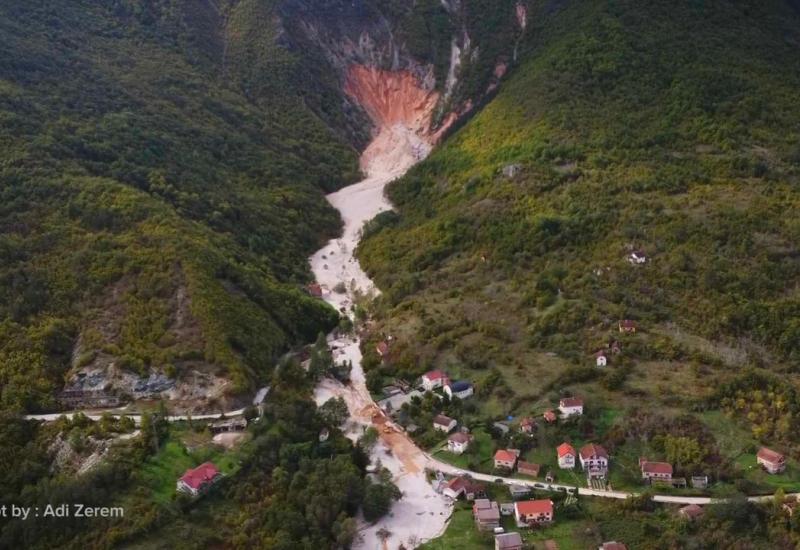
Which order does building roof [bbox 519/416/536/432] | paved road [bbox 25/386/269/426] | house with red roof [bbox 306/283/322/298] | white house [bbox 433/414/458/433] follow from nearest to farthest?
paved road [bbox 25/386/269/426] → building roof [bbox 519/416/536/432] → white house [bbox 433/414/458/433] → house with red roof [bbox 306/283/322/298]

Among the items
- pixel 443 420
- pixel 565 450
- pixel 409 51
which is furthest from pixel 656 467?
pixel 409 51

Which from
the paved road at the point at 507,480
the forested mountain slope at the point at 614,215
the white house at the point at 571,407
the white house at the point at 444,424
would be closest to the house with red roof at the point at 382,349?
the forested mountain slope at the point at 614,215

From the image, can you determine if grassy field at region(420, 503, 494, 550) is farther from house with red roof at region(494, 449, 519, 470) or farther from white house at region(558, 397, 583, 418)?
white house at region(558, 397, 583, 418)

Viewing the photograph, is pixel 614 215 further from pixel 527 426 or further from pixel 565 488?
pixel 565 488

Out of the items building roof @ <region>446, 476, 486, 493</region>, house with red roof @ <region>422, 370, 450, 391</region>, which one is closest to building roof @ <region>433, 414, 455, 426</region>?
house with red roof @ <region>422, 370, 450, 391</region>

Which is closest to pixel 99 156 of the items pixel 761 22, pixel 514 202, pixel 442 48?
pixel 514 202

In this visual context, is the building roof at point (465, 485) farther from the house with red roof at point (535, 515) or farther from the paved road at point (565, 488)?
the house with red roof at point (535, 515)
